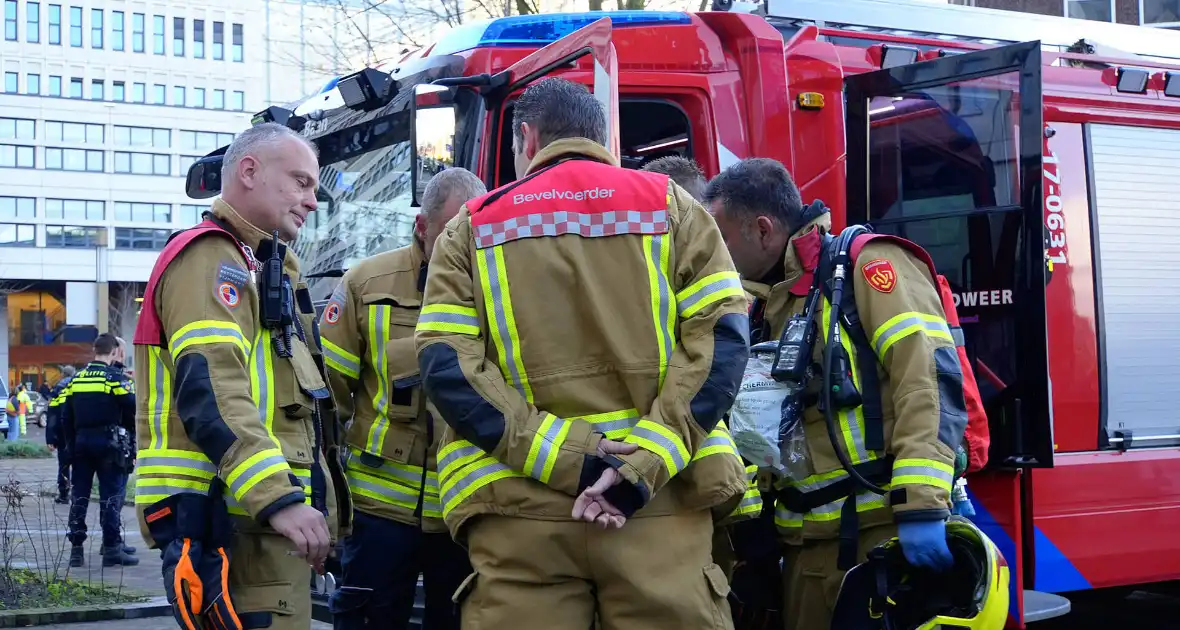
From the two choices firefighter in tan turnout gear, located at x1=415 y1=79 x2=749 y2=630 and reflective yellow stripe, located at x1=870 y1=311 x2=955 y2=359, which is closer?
firefighter in tan turnout gear, located at x1=415 y1=79 x2=749 y2=630

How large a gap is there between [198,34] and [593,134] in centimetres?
6512

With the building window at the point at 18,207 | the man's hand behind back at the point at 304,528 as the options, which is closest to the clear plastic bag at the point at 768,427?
the man's hand behind back at the point at 304,528

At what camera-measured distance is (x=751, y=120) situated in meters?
5.30

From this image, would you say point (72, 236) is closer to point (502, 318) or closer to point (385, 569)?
point (385, 569)

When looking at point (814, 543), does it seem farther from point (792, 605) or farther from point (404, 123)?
point (404, 123)

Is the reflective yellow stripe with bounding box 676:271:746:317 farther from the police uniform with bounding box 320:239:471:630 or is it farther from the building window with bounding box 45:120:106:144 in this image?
the building window with bounding box 45:120:106:144

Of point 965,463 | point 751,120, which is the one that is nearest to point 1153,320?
point 751,120

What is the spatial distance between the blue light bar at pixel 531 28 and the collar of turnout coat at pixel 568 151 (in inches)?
91.8

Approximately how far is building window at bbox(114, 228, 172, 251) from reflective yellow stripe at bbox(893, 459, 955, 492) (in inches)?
2394

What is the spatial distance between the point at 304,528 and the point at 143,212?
62517mm

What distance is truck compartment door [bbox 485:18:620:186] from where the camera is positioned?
4.48 meters

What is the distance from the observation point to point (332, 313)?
168 inches

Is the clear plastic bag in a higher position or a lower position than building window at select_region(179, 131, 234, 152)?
lower

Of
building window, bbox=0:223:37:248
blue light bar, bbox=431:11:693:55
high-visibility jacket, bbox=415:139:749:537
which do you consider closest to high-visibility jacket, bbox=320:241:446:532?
high-visibility jacket, bbox=415:139:749:537
